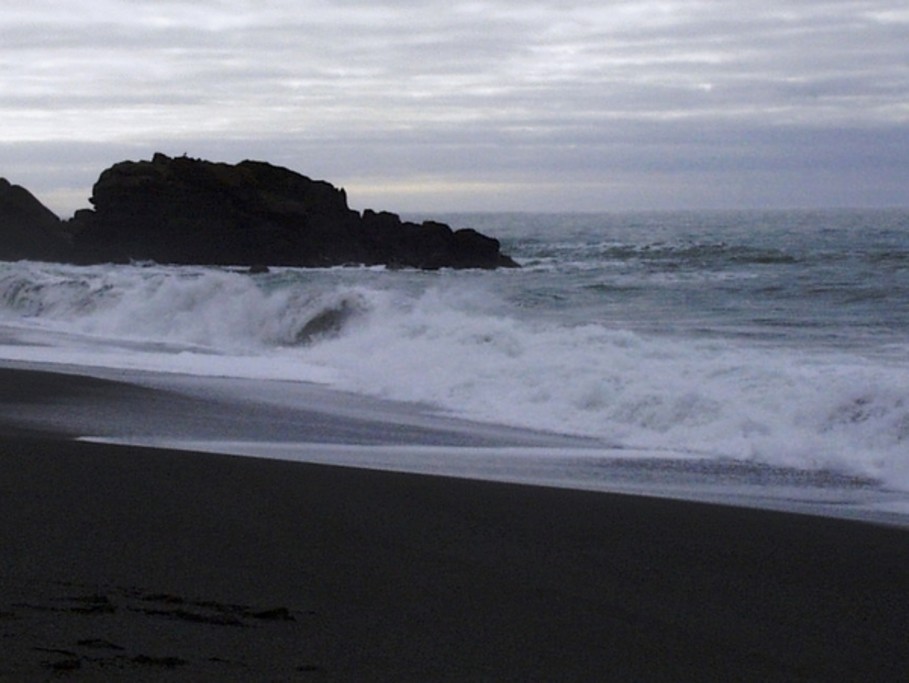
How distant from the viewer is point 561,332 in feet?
45.9

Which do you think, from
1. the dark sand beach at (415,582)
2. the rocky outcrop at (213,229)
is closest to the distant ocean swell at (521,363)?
the dark sand beach at (415,582)

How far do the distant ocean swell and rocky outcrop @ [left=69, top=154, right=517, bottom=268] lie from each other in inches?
717

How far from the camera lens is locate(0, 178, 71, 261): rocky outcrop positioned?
139 ft

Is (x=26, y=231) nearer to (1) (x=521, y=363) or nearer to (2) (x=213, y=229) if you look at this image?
(2) (x=213, y=229)

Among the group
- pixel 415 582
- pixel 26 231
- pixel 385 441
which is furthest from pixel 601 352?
pixel 26 231

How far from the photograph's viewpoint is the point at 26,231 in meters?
43.2

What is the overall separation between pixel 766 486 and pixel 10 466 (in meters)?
4.23

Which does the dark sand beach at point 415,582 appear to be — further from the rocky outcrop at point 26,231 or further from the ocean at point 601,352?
the rocky outcrop at point 26,231

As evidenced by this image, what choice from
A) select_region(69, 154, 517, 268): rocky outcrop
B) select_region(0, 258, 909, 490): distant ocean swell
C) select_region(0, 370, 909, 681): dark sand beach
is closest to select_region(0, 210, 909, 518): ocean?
select_region(0, 258, 909, 490): distant ocean swell

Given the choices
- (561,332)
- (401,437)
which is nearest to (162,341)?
(561,332)

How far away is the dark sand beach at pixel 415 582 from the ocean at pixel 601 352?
1377 millimetres

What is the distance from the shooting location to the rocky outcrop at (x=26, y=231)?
42344 mm

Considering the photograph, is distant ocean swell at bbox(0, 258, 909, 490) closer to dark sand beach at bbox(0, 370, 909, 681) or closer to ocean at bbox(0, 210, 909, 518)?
ocean at bbox(0, 210, 909, 518)

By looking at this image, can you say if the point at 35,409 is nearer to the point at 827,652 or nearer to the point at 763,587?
the point at 763,587
